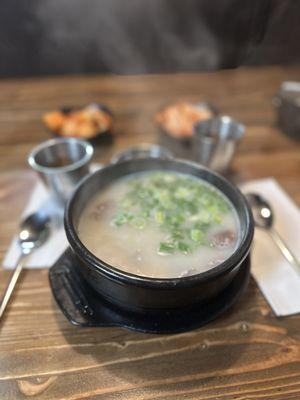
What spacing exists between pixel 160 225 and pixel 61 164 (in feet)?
2.78

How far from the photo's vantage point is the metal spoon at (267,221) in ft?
4.89

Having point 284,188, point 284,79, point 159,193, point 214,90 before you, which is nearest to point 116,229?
point 159,193

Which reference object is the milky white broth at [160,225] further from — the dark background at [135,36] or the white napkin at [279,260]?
the dark background at [135,36]

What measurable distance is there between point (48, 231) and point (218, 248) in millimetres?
825

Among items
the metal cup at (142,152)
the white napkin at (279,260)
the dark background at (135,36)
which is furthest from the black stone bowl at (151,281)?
the dark background at (135,36)

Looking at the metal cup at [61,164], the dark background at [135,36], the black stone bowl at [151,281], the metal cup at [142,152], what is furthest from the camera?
the dark background at [135,36]

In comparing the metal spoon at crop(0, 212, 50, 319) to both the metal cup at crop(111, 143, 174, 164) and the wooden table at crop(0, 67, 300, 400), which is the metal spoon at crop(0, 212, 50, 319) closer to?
the wooden table at crop(0, 67, 300, 400)

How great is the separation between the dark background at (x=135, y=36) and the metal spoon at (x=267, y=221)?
2.40m

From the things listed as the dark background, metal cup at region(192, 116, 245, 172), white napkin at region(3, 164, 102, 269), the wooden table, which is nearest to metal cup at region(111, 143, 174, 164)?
metal cup at region(192, 116, 245, 172)

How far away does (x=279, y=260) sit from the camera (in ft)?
4.87

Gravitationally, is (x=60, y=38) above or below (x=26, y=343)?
above

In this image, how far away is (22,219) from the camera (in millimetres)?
1735

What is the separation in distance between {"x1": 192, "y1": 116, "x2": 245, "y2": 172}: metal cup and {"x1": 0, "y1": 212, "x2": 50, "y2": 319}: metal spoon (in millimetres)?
965

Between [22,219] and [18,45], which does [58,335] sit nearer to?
[22,219]
